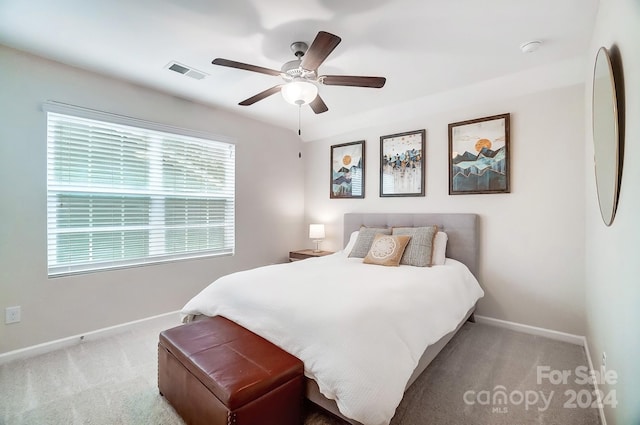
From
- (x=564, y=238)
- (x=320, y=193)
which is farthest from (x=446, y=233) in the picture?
(x=320, y=193)

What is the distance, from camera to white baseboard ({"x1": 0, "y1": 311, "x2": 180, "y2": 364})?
7.81ft

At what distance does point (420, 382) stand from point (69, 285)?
10.2 ft

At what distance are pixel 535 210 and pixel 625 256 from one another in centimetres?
178

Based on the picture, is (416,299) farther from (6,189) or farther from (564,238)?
(6,189)

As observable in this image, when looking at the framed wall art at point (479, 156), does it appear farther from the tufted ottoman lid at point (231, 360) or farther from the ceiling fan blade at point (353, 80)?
the tufted ottoman lid at point (231, 360)

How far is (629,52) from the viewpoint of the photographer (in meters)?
1.21

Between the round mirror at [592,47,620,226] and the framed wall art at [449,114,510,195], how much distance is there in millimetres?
1196

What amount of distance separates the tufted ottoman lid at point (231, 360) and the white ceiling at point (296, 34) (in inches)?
83.8

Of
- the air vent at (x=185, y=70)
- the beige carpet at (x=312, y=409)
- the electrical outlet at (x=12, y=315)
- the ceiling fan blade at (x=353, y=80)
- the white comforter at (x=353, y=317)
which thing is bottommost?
the beige carpet at (x=312, y=409)

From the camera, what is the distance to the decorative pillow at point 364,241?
3358 millimetres

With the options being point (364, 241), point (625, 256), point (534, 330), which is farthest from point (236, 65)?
point (534, 330)

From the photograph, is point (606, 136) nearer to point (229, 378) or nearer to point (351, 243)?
point (229, 378)

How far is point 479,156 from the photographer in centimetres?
315

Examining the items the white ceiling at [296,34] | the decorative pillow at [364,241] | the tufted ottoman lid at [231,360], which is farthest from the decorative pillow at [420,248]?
the tufted ottoman lid at [231,360]
